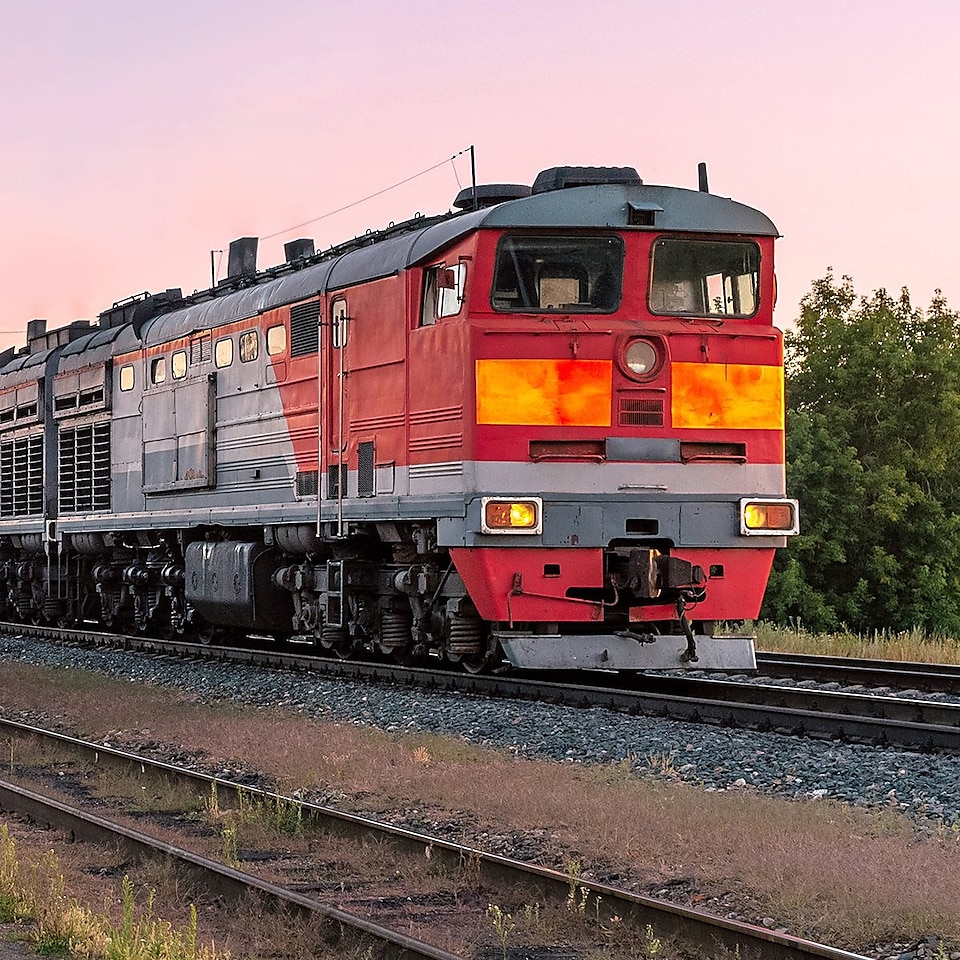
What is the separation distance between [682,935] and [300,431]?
11.0 metres

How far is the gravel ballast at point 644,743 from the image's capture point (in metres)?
9.27

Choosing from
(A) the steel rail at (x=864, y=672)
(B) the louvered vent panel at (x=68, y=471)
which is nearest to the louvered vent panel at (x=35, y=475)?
(B) the louvered vent panel at (x=68, y=471)

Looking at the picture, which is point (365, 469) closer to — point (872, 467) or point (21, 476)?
point (21, 476)

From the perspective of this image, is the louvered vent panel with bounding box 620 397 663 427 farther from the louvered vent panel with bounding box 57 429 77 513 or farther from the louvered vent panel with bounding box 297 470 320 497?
the louvered vent panel with bounding box 57 429 77 513

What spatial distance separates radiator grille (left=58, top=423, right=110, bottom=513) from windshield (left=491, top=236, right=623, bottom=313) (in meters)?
10.2

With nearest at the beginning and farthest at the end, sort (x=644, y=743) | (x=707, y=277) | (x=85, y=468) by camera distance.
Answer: (x=644, y=743) < (x=707, y=277) < (x=85, y=468)

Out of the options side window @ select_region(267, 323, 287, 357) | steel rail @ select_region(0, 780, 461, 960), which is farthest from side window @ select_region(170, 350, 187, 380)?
steel rail @ select_region(0, 780, 461, 960)

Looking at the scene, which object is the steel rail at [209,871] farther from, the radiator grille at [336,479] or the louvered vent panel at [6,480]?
the louvered vent panel at [6,480]

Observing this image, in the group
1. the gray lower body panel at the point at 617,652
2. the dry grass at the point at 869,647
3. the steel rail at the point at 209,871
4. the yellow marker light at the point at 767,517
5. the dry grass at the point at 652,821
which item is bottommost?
the steel rail at the point at 209,871

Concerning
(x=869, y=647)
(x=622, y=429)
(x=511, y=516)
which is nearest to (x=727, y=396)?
(x=622, y=429)

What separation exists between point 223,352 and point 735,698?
8.02 metres

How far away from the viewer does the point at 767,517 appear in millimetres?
14156

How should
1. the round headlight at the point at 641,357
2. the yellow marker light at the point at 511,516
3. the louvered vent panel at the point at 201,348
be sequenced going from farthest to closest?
the louvered vent panel at the point at 201,348 → the round headlight at the point at 641,357 → the yellow marker light at the point at 511,516

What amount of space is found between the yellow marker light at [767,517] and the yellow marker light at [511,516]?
195cm
